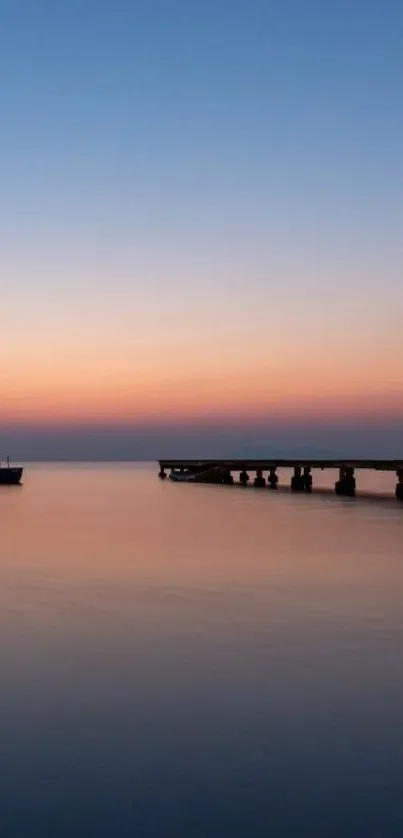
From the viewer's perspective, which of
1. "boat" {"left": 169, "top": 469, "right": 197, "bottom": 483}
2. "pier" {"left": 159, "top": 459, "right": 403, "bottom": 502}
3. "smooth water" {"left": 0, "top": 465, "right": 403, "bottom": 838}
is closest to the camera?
"smooth water" {"left": 0, "top": 465, "right": 403, "bottom": 838}

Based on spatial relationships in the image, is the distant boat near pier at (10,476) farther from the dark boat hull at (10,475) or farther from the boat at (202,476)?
the boat at (202,476)

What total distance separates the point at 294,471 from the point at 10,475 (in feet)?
159

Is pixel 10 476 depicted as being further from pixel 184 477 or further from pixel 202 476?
pixel 202 476

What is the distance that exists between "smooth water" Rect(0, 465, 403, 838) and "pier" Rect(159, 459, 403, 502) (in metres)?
46.6

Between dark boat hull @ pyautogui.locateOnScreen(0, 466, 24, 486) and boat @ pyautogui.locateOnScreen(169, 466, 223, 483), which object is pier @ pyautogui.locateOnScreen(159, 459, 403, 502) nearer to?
boat @ pyautogui.locateOnScreen(169, 466, 223, 483)

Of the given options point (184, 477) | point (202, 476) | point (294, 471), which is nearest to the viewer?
point (294, 471)

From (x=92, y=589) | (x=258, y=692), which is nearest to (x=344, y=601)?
(x=92, y=589)

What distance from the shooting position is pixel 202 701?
42.5 feet

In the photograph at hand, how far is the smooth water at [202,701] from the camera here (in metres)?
8.82

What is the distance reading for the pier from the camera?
7694 centimetres

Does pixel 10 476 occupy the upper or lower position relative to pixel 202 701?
lower

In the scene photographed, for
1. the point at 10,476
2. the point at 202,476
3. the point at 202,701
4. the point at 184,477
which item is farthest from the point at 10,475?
the point at 202,701

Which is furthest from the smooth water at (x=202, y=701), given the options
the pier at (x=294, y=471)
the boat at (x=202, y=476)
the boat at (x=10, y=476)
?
the boat at (x=10, y=476)

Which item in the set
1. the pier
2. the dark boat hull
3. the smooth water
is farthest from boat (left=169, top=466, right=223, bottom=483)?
the smooth water
